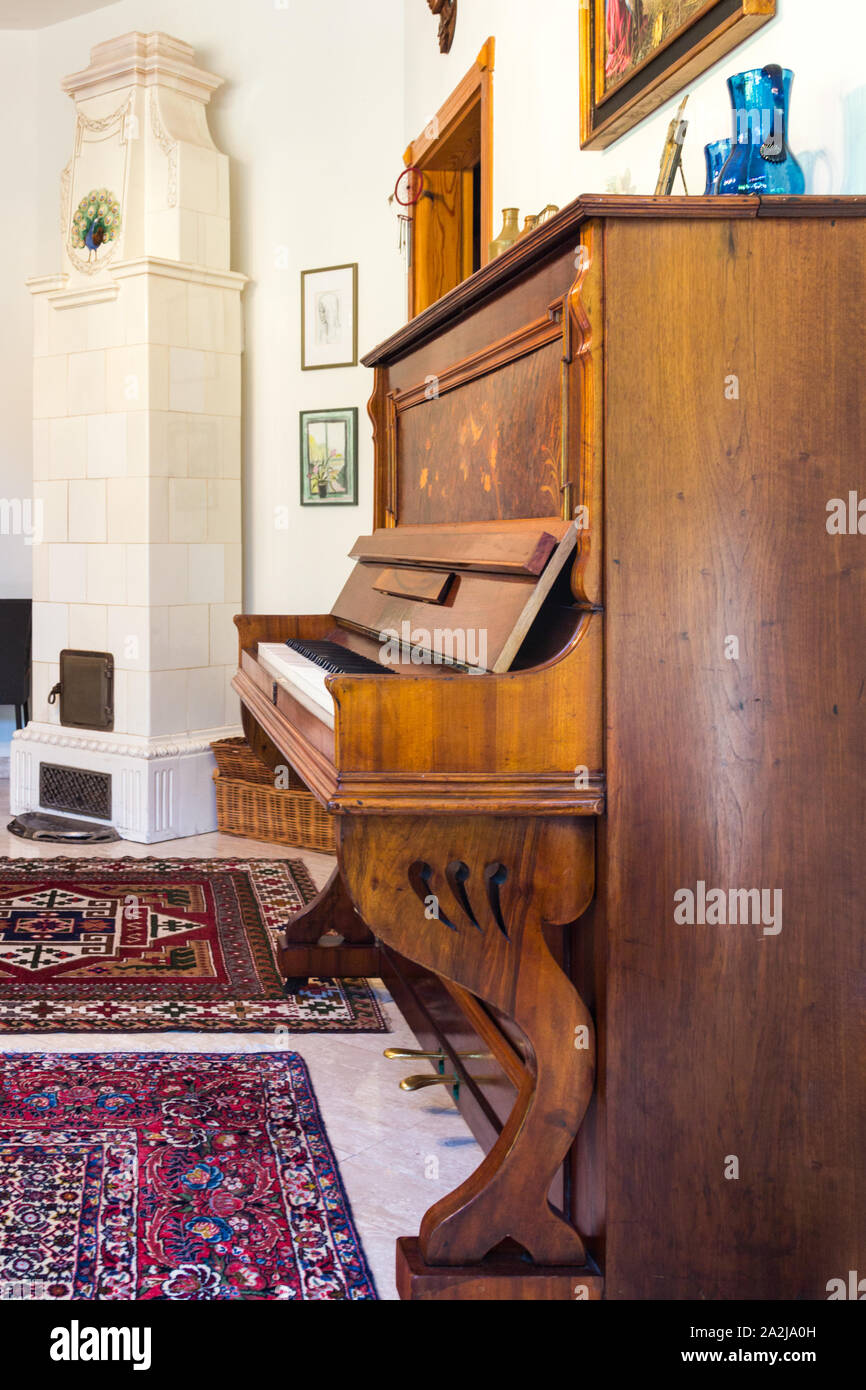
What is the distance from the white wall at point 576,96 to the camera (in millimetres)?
1858

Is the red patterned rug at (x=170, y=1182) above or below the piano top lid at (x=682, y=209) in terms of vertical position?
below

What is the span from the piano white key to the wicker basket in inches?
76.2

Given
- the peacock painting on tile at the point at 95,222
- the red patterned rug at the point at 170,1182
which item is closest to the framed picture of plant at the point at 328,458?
the peacock painting on tile at the point at 95,222

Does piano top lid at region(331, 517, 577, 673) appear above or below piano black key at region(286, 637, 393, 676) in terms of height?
above

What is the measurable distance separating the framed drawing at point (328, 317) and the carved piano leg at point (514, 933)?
3848 millimetres

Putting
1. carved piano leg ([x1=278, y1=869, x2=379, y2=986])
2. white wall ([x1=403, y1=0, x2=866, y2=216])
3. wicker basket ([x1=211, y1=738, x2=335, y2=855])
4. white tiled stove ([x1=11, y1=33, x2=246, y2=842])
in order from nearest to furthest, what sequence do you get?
white wall ([x1=403, y1=0, x2=866, y2=216]), carved piano leg ([x1=278, y1=869, x2=379, y2=986]), wicker basket ([x1=211, y1=738, x2=335, y2=855]), white tiled stove ([x1=11, y1=33, x2=246, y2=842])

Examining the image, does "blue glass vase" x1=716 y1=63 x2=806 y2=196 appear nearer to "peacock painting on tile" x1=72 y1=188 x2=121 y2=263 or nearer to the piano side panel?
the piano side panel

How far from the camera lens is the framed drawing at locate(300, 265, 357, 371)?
5188 millimetres

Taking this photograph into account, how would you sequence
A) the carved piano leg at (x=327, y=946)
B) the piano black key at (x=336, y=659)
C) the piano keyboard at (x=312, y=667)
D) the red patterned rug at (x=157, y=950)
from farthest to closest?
the carved piano leg at (x=327, y=946)
the red patterned rug at (x=157, y=950)
the piano black key at (x=336, y=659)
the piano keyboard at (x=312, y=667)

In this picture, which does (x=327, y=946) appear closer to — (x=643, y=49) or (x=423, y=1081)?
(x=423, y=1081)

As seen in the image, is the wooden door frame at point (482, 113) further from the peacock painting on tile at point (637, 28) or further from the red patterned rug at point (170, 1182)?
the red patterned rug at point (170, 1182)

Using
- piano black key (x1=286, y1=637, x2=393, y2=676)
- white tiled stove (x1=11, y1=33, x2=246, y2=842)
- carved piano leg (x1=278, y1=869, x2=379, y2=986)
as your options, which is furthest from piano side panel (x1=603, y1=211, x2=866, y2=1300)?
white tiled stove (x1=11, y1=33, x2=246, y2=842)
